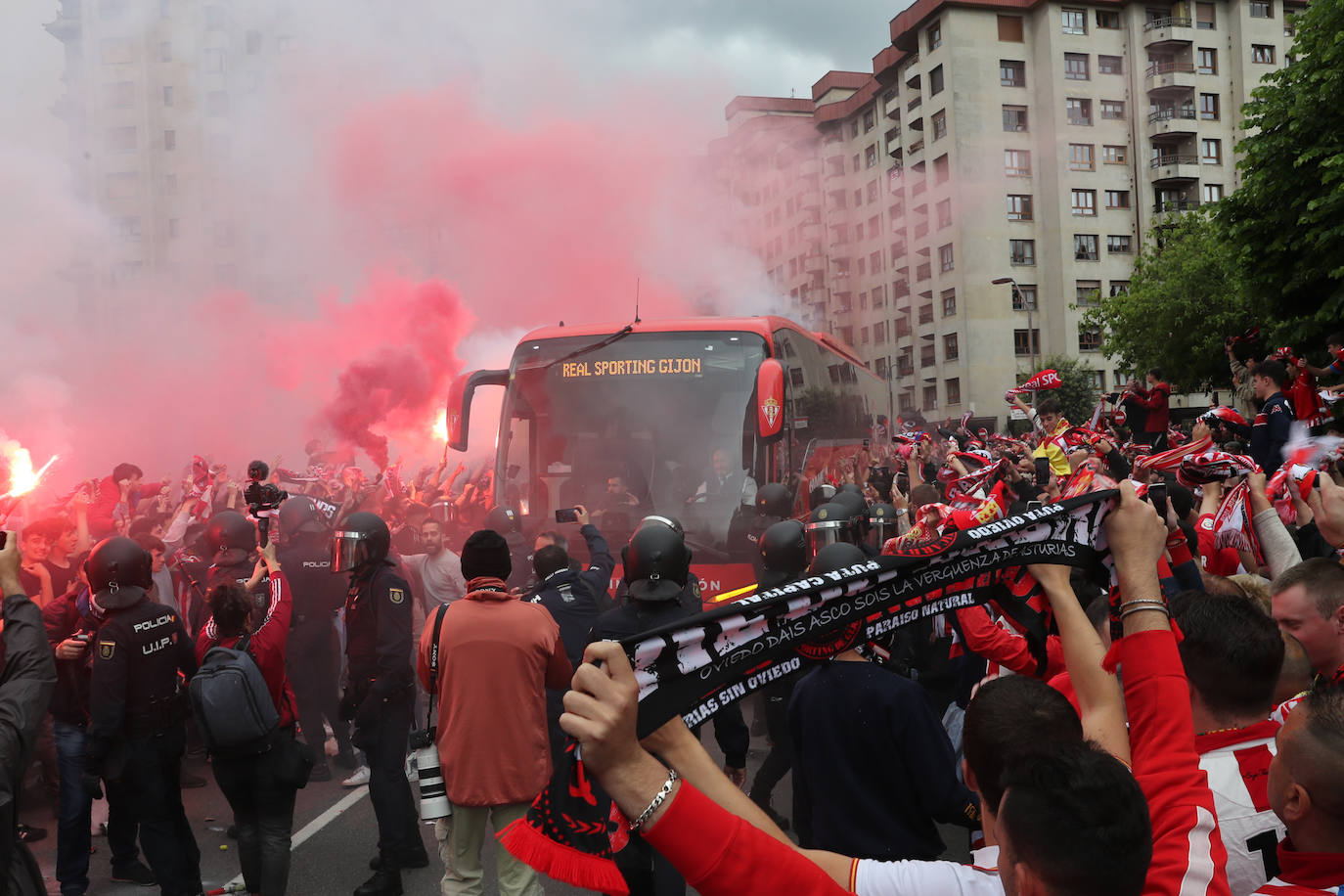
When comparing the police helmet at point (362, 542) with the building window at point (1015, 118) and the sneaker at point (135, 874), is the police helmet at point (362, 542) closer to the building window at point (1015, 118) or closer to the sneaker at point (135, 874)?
the sneaker at point (135, 874)

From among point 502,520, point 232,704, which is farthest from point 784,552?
point 502,520

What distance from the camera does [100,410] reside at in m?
25.2

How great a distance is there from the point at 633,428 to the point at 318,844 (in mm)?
5192

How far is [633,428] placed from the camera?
9.98m

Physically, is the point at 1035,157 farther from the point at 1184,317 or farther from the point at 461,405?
the point at 461,405

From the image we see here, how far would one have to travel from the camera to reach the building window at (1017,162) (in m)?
51.6

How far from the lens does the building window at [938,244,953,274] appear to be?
4969 centimetres

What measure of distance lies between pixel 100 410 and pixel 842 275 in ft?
134

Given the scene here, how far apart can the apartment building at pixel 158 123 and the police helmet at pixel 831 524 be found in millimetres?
20987

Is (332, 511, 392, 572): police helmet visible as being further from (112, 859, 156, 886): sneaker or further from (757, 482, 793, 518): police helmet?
(757, 482, 793, 518): police helmet

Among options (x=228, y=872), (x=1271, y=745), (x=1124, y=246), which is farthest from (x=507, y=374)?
(x=1124, y=246)

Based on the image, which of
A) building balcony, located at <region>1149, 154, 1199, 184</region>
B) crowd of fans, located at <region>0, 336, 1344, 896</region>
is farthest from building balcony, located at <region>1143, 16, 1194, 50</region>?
crowd of fans, located at <region>0, 336, 1344, 896</region>

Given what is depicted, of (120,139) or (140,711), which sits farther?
(120,139)

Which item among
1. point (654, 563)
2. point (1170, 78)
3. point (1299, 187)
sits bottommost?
point (654, 563)
